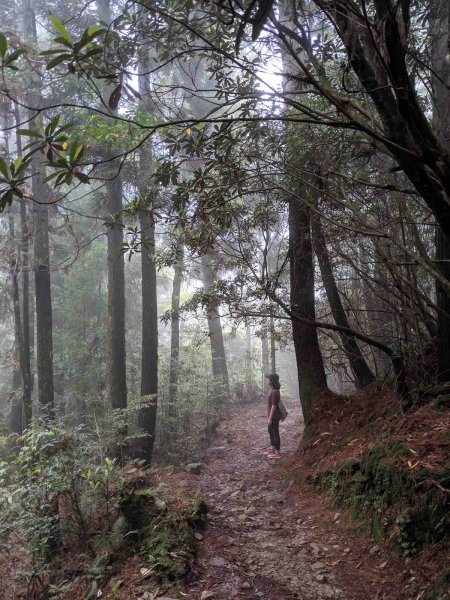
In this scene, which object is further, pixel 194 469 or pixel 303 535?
pixel 194 469

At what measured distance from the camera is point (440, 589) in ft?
10.6

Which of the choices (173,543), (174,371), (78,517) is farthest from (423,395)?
(174,371)

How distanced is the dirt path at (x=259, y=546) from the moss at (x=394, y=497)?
1.68 ft

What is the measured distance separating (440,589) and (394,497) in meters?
1.17

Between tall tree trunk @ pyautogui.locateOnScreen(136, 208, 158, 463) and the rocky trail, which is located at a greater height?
tall tree trunk @ pyautogui.locateOnScreen(136, 208, 158, 463)

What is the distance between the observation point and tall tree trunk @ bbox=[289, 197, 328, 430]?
26.3 feet

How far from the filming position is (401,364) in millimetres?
5664

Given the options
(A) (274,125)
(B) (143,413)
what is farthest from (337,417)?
(B) (143,413)

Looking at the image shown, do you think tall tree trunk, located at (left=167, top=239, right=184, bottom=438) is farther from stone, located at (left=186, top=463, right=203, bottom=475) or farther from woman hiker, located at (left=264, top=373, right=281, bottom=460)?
stone, located at (left=186, top=463, right=203, bottom=475)

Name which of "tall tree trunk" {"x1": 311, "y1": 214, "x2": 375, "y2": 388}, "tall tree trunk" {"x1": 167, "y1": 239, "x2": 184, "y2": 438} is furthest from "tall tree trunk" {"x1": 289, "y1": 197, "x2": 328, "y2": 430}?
"tall tree trunk" {"x1": 167, "y1": 239, "x2": 184, "y2": 438}

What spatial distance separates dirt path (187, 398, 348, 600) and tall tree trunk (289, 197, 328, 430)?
1569 millimetres

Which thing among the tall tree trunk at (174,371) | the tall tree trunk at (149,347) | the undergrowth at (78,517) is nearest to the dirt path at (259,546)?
Result: the undergrowth at (78,517)

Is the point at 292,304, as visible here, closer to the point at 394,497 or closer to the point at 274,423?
the point at 274,423

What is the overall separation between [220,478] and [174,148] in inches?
243
